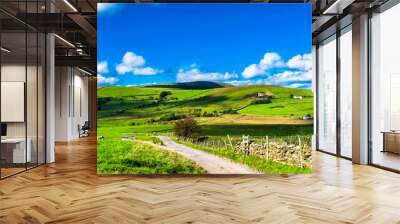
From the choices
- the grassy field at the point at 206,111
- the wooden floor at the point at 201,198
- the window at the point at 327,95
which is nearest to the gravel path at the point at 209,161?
the wooden floor at the point at 201,198

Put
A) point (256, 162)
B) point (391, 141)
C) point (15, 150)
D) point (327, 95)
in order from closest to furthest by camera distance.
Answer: point (256, 162) → point (15, 150) → point (391, 141) → point (327, 95)

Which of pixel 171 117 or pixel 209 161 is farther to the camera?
pixel 171 117

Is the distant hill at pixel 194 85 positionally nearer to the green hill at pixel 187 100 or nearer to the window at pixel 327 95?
the green hill at pixel 187 100

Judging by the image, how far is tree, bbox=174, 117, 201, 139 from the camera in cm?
675

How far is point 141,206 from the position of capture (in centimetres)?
459

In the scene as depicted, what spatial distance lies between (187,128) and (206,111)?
442 mm

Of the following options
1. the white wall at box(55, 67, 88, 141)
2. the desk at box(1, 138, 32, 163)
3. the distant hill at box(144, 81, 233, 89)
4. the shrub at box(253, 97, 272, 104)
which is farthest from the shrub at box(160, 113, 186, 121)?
the white wall at box(55, 67, 88, 141)

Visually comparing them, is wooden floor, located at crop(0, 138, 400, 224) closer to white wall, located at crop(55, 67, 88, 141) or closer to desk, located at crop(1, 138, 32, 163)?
desk, located at crop(1, 138, 32, 163)

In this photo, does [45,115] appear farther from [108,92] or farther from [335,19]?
[335,19]

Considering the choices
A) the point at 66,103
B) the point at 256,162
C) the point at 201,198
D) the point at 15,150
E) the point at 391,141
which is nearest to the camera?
the point at 201,198

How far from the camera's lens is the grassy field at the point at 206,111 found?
22.0 ft

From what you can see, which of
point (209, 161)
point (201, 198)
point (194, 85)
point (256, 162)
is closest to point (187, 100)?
point (194, 85)

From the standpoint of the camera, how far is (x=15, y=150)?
6738mm

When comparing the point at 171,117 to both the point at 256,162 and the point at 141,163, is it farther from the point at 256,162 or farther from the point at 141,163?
the point at 256,162
